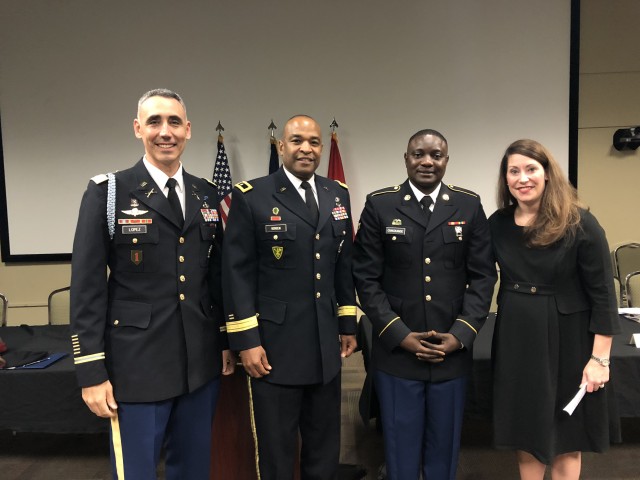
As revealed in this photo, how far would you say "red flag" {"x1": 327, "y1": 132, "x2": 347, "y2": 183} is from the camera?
4090 millimetres

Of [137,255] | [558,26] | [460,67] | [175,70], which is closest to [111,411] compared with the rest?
[137,255]

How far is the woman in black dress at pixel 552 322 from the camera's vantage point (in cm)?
161

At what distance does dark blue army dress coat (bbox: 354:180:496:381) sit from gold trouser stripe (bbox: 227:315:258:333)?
0.42 metres

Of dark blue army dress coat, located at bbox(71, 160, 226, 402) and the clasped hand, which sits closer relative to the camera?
dark blue army dress coat, located at bbox(71, 160, 226, 402)

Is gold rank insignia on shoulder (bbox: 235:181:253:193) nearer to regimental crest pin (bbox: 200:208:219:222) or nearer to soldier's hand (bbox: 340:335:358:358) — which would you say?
regimental crest pin (bbox: 200:208:219:222)

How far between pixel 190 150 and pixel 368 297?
3.01 metres

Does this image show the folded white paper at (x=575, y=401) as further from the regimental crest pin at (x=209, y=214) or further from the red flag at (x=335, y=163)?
the red flag at (x=335, y=163)

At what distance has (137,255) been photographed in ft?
4.61

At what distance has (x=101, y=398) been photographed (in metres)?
1.35

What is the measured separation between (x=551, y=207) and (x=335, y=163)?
2629mm

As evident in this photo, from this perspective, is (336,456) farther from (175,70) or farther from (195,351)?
(175,70)

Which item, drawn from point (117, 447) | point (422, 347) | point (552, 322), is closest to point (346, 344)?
point (422, 347)

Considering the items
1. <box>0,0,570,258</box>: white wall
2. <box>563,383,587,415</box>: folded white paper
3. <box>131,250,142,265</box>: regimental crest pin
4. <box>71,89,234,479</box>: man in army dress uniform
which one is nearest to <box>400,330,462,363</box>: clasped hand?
<box>563,383,587,415</box>: folded white paper

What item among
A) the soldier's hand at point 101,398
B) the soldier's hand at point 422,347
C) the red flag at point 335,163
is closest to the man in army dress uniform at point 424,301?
the soldier's hand at point 422,347
